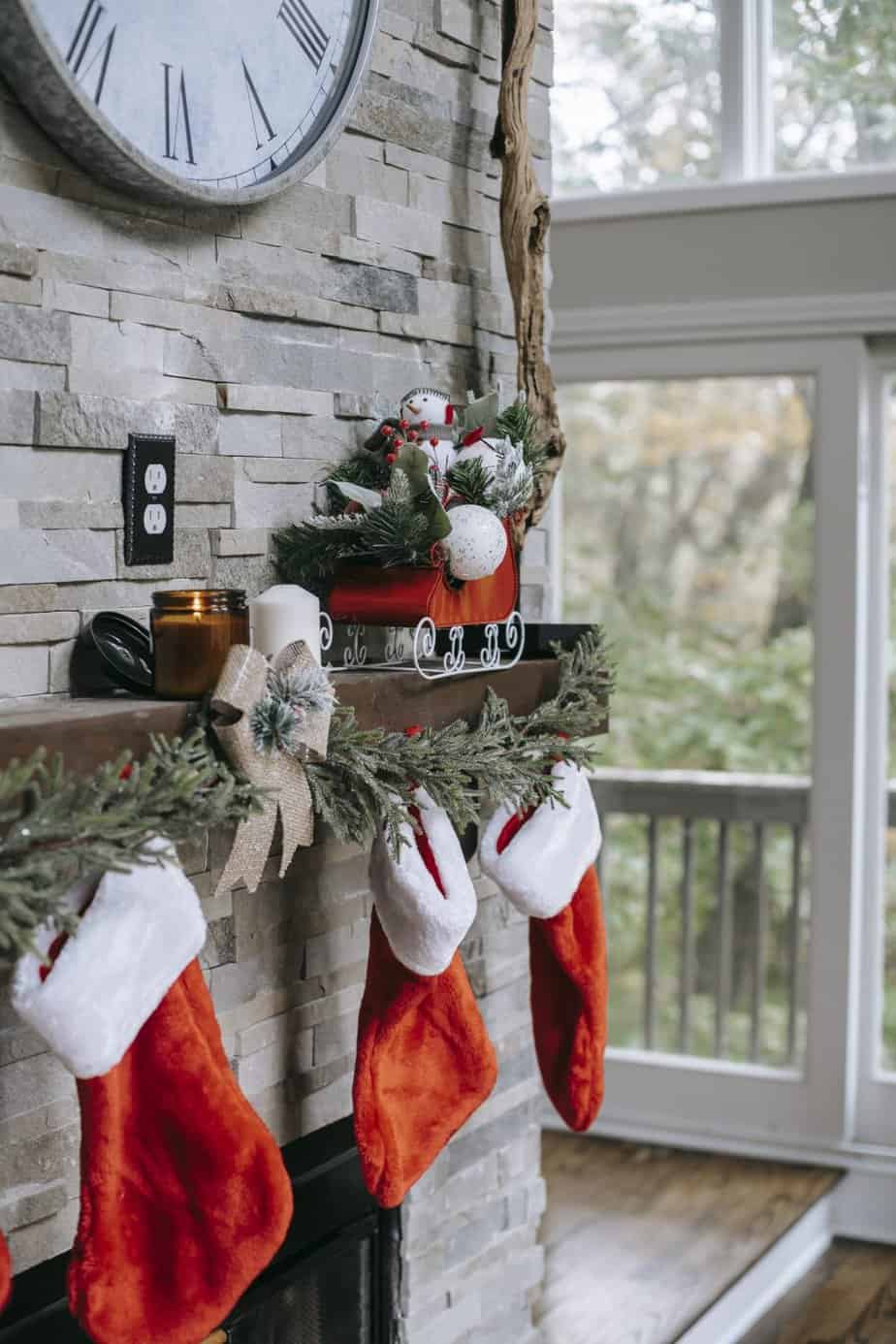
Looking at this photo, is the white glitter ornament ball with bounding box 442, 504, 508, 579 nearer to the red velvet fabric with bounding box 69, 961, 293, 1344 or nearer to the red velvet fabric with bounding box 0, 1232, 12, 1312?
the red velvet fabric with bounding box 69, 961, 293, 1344

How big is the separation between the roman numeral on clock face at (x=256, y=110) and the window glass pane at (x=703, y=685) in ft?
6.32

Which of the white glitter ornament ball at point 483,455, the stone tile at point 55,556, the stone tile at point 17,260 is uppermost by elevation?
the stone tile at point 17,260

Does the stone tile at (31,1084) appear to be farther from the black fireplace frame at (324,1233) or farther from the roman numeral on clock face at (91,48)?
the roman numeral on clock face at (91,48)

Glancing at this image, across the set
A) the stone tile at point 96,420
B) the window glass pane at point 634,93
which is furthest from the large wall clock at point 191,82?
the window glass pane at point 634,93

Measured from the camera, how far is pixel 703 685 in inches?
136

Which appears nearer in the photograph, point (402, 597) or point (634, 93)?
point (402, 597)

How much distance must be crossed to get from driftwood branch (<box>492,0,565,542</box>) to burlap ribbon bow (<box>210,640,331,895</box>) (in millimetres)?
589

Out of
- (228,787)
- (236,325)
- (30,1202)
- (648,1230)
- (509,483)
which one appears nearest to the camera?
(228,787)

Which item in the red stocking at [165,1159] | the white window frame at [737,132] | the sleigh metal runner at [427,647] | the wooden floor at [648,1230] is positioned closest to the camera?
the red stocking at [165,1159]

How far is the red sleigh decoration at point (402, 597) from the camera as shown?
165 cm

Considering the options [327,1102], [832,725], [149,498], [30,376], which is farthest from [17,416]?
[832,725]

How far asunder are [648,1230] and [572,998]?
48.8 inches

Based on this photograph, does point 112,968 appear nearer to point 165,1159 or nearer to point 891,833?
point 165,1159

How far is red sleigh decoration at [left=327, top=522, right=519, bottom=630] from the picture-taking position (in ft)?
5.41
